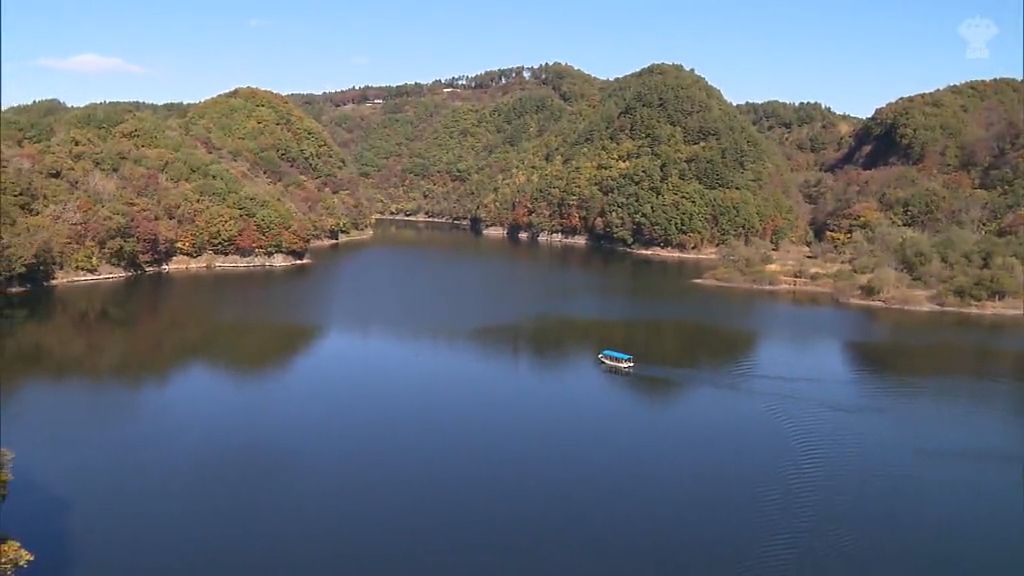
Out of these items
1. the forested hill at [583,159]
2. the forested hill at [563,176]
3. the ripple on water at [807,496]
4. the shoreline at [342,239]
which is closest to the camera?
the ripple on water at [807,496]

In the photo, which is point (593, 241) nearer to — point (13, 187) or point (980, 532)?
point (13, 187)

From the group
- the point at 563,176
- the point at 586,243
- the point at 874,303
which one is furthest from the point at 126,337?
the point at 563,176

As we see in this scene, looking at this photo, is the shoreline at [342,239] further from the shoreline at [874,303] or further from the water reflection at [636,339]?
the water reflection at [636,339]

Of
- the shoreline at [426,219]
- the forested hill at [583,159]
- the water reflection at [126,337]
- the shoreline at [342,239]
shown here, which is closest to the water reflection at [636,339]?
the water reflection at [126,337]

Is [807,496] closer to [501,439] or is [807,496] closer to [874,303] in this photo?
[501,439]

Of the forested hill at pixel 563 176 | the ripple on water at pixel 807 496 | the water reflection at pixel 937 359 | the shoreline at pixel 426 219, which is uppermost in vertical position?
the forested hill at pixel 563 176

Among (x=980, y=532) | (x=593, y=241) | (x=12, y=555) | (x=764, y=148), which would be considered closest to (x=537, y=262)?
(x=593, y=241)

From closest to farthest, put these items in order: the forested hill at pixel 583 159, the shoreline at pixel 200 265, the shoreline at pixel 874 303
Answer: the shoreline at pixel 874 303, the shoreline at pixel 200 265, the forested hill at pixel 583 159
